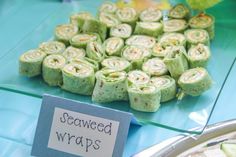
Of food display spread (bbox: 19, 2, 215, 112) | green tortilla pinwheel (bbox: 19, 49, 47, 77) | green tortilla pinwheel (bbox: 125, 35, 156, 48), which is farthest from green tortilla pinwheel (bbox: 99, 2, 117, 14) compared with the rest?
green tortilla pinwheel (bbox: 19, 49, 47, 77)

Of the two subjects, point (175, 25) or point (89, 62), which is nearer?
point (89, 62)

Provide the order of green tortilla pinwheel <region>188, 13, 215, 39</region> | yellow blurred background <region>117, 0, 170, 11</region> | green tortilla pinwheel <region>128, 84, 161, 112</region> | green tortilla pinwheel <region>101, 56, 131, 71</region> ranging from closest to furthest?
green tortilla pinwheel <region>128, 84, 161, 112</region>, green tortilla pinwheel <region>101, 56, 131, 71</region>, green tortilla pinwheel <region>188, 13, 215, 39</region>, yellow blurred background <region>117, 0, 170, 11</region>

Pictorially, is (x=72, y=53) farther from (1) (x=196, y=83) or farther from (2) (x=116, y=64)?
(1) (x=196, y=83)

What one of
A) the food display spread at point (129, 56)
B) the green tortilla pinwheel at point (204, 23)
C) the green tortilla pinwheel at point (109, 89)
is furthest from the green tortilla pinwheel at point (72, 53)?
the green tortilla pinwheel at point (204, 23)

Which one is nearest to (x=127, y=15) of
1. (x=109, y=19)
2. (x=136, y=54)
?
(x=109, y=19)

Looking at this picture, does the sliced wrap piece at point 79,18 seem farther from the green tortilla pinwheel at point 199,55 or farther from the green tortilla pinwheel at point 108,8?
the green tortilla pinwheel at point 199,55

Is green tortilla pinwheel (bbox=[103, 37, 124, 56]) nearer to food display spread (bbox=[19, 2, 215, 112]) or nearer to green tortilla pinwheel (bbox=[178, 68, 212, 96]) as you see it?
food display spread (bbox=[19, 2, 215, 112])
